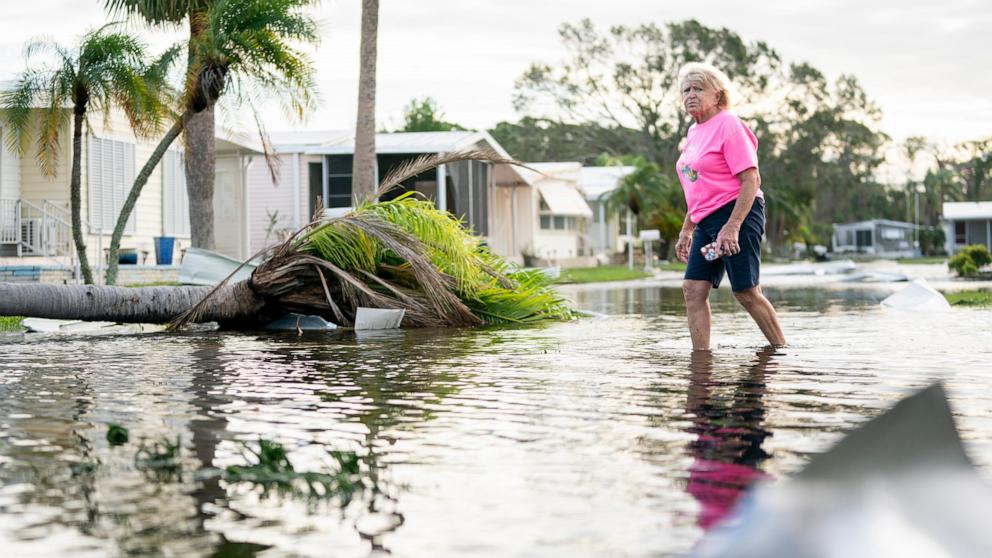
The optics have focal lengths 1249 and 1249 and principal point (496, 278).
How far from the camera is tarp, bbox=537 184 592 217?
169ft

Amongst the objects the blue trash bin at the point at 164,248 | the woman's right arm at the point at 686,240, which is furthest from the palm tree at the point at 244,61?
the woman's right arm at the point at 686,240

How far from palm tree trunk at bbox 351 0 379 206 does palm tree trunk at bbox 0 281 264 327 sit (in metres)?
11.3

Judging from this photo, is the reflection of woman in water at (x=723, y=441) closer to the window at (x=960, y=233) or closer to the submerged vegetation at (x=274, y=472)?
the submerged vegetation at (x=274, y=472)

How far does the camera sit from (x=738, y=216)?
782 centimetres

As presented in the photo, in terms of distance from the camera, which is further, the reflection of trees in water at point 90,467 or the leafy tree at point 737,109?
the leafy tree at point 737,109

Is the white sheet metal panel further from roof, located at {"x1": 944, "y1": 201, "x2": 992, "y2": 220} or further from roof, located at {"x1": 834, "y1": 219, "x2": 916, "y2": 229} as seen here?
roof, located at {"x1": 834, "y1": 219, "x2": 916, "y2": 229}

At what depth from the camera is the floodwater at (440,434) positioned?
3104mm

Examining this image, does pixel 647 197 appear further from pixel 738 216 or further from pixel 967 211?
pixel 738 216

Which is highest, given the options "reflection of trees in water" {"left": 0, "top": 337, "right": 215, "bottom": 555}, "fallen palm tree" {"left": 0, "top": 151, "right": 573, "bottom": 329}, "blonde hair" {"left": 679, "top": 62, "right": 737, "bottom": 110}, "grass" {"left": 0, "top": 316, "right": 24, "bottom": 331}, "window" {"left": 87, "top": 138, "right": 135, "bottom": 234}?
"window" {"left": 87, "top": 138, "right": 135, "bottom": 234}

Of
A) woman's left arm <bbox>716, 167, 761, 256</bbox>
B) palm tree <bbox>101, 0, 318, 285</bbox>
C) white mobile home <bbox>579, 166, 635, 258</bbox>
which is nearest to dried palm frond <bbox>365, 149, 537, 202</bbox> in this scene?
woman's left arm <bbox>716, 167, 761, 256</bbox>

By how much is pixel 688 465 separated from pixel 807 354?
453 cm

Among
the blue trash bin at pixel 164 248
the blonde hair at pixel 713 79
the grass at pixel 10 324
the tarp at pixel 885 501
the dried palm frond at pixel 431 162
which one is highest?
the blonde hair at pixel 713 79

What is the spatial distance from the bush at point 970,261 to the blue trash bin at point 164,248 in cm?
2119

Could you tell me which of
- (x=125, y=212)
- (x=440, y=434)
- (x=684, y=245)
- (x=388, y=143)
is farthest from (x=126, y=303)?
(x=388, y=143)
